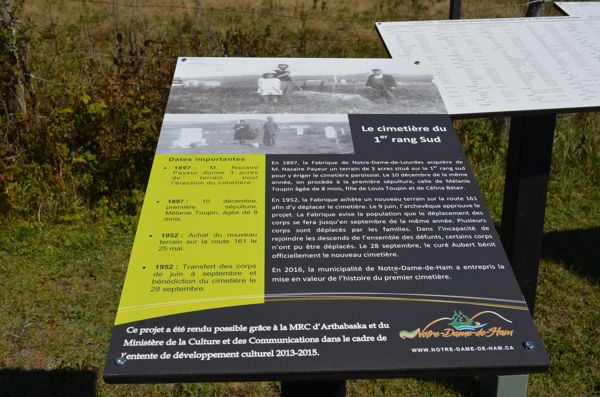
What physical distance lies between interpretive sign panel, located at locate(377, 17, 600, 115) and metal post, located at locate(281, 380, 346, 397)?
3.69 ft

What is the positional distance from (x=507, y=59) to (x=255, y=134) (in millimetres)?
1282

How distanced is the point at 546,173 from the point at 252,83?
1.30 m

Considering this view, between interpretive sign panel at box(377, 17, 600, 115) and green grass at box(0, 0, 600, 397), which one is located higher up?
interpretive sign panel at box(377, 17, 600, 115)

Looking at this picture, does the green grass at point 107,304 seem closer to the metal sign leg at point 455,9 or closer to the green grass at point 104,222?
the green grass at point 104,222

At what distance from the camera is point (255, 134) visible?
244 centimetres

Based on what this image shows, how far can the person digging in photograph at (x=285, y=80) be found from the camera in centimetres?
265

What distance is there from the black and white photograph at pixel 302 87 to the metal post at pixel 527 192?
54 cm

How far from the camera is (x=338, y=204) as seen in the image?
223 cm

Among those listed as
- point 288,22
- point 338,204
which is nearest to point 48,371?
point 338,204

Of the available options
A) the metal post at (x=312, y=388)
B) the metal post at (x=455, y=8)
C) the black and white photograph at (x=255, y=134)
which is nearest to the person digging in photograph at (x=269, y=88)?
the black and white photograph at (x=255, y=134)

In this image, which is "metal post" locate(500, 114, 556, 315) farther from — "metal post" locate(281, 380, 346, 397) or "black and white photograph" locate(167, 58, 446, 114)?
"metal post" locate(281, 380, 346, 397)

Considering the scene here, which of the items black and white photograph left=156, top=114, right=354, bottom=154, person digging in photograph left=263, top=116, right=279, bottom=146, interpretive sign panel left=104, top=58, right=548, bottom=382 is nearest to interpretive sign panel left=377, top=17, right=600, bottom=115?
interpretive sign panel left=104, top=58, right=548, bottom=382

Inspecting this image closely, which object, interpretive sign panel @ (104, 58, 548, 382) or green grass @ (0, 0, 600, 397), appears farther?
green grass @ (0, 0, 600, 397)

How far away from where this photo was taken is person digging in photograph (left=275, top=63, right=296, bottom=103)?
2.65 metres
